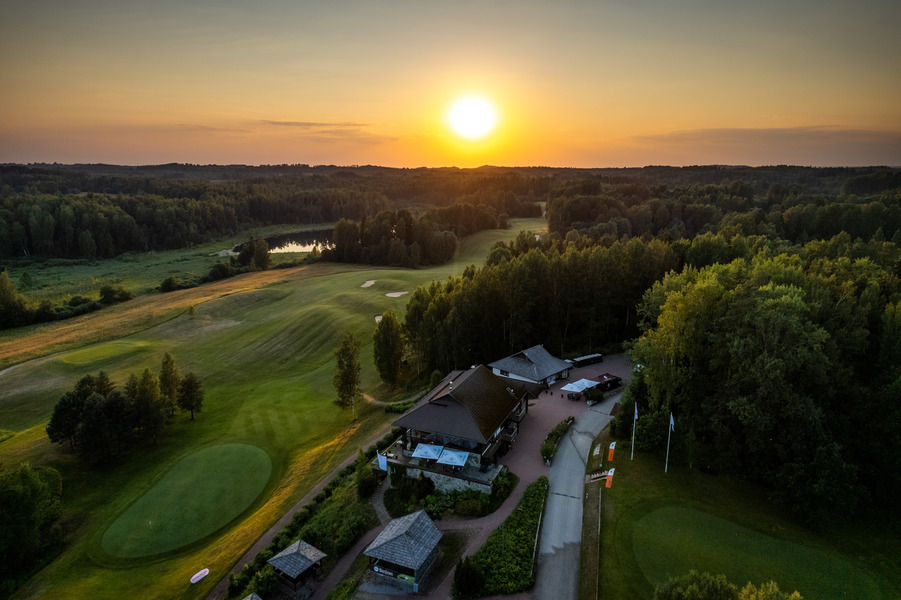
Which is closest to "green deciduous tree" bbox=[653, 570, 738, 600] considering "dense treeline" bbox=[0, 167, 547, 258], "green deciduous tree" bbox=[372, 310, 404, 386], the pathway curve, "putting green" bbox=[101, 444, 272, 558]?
the pathway curve

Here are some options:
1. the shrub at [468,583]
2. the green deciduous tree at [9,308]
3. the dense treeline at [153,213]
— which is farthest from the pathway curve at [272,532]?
the dense treeline at [153,213]

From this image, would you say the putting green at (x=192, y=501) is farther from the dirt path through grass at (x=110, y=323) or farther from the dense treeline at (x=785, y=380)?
the dirt path through grass at (x=110, y=323)

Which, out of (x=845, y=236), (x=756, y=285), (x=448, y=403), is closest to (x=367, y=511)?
(x=448, y=403)

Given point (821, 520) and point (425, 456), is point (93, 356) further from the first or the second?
point (821, 520)

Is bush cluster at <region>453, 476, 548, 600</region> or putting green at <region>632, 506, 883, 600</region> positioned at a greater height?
bush cluster at <region>453, 476, 548, 600</region>

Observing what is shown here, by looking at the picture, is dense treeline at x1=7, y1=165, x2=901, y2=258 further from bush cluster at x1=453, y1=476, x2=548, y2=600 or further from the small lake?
bush cluster at x1=453, y1=476, x2=548, y2=600
